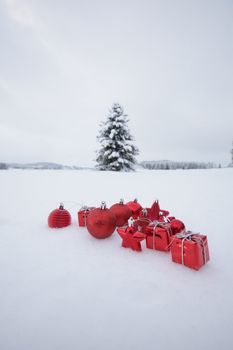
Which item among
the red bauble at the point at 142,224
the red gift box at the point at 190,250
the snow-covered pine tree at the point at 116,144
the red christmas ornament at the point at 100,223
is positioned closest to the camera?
the red gift box at the point at 190,250

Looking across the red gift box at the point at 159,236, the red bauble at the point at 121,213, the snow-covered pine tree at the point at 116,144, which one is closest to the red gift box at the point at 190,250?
the red gift box at the point at 159,236

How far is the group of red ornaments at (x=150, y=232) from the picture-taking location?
5.39ft

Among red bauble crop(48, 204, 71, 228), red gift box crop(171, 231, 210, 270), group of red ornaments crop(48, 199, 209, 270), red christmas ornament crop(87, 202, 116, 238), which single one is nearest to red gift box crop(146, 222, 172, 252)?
group of red ornaments crop(48, 199, 209, 270)

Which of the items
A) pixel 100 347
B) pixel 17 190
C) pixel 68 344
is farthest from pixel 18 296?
pixel 17 190

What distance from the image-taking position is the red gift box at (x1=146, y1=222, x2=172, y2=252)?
6.24 feet

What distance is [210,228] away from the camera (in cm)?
261

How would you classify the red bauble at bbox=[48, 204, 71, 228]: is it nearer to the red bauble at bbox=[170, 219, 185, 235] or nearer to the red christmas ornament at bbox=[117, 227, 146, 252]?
the red christmas ornament at bbox=[117, 227, 146, 252]

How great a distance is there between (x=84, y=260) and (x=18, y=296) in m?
0.61

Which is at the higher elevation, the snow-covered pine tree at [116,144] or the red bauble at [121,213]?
the snow-covered pine tree at [116,144]

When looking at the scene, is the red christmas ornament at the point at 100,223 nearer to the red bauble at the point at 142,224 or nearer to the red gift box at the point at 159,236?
the red bauble at the point at 142,224

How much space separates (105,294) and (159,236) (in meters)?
0.81

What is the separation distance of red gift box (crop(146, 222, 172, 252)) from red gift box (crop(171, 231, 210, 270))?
166 mm

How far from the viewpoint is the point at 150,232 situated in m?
1.98

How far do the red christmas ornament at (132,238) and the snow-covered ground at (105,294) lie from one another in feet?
0.26
